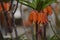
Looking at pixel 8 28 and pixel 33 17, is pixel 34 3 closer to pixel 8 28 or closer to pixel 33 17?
pixel 33 17

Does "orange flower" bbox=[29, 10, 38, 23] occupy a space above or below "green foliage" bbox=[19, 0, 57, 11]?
below

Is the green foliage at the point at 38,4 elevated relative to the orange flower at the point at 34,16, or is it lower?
elevated

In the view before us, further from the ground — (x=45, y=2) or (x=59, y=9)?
(x=45, y=2)

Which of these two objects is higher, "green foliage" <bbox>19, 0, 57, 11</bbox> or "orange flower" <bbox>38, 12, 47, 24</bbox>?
"green foliage" <bbox>19, 0, 57, 11</bbox>

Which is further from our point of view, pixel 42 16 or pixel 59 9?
pixel 59 9

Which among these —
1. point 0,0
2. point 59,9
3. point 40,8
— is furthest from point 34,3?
point 59,9

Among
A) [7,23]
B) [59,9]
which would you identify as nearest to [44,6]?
[7,23]

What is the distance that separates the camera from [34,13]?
0.87 metres

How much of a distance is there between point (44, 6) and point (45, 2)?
2 centimetres

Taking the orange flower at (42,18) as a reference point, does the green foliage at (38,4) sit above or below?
above

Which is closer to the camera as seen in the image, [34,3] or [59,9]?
[34,3]

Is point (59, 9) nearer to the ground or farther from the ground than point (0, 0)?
nearer to the ground

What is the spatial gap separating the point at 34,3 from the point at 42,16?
7 cm

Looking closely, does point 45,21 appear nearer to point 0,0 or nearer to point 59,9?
point 0,0
